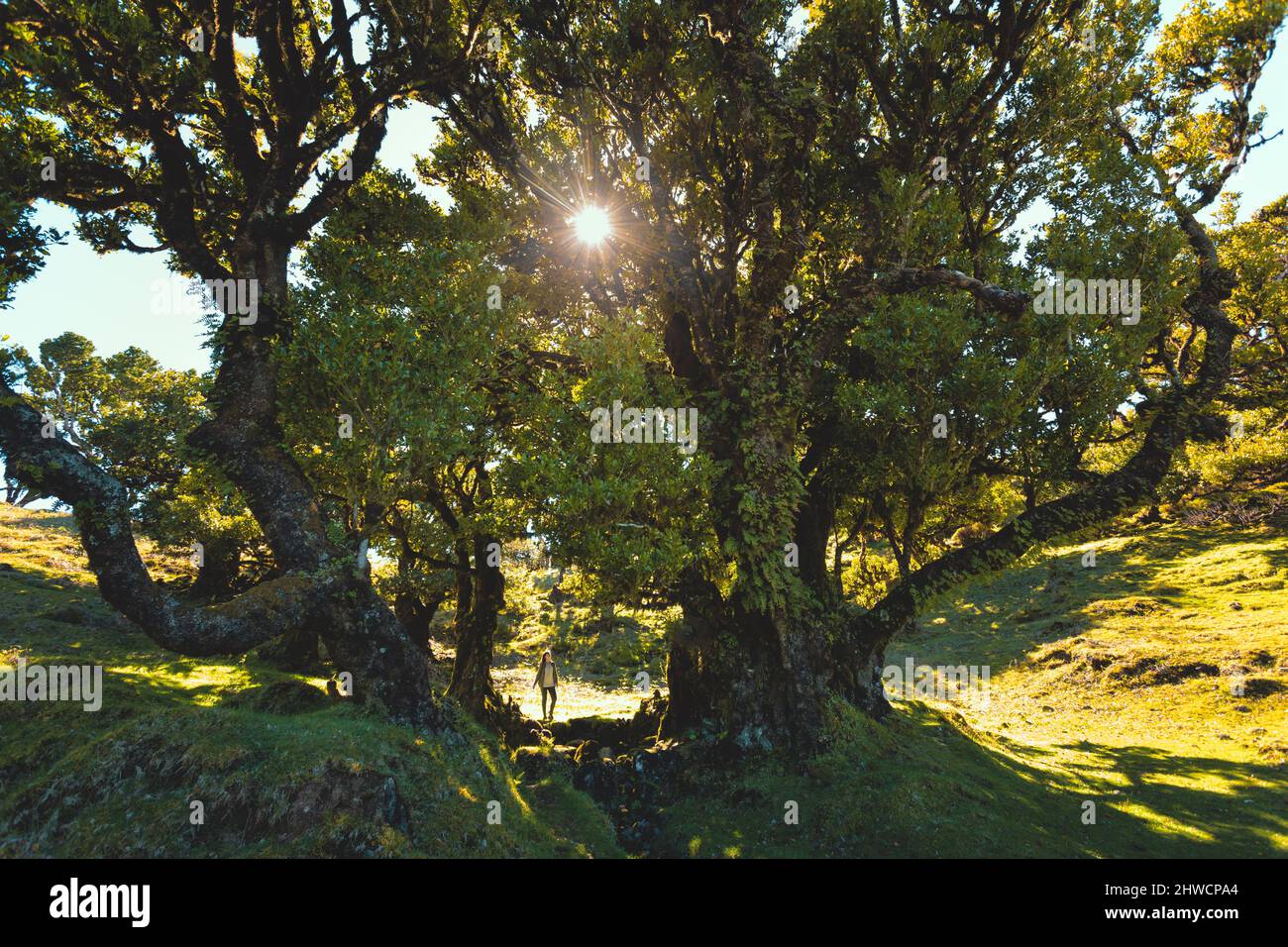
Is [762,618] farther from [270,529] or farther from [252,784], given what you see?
[270,529]

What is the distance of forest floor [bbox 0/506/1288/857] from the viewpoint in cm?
992

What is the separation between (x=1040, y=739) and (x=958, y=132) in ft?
77.1

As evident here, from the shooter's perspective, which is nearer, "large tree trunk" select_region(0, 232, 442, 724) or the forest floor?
the forest floor

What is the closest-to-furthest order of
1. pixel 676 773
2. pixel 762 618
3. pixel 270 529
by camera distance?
pixel 270 529, pixel 676 773, pixel 762 618

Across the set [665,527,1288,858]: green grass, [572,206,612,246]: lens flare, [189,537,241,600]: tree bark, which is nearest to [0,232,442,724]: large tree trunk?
[665,527,1288,858]: green grass

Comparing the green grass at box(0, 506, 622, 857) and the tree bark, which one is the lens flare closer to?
the green grass at box(0, 506, 622, 857)

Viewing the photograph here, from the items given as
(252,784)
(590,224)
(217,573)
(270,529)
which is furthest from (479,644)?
(217,573)

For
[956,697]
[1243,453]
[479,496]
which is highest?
[1243,453]

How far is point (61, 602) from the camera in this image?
26828 mm

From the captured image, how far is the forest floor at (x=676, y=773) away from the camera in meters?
9.92

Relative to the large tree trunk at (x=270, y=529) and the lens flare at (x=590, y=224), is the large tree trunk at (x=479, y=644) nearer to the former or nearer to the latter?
the large tree trunk at (x=270, y=529)

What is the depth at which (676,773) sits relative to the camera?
17.5m
